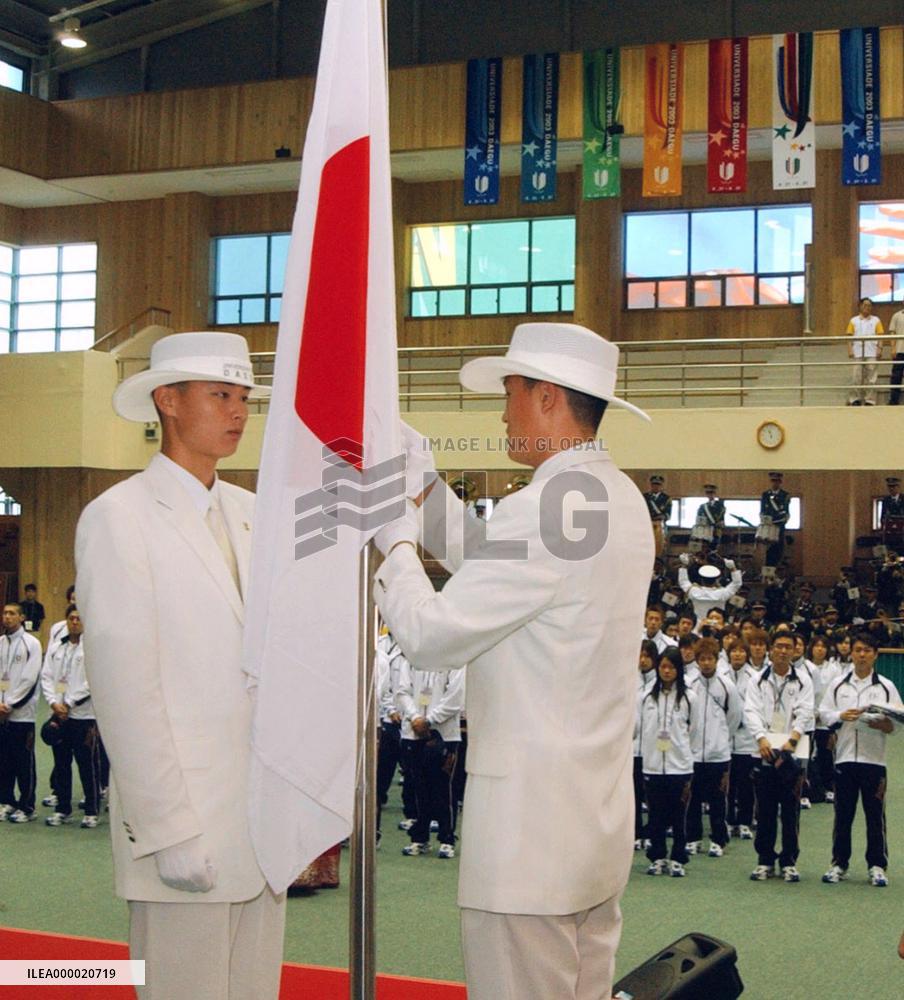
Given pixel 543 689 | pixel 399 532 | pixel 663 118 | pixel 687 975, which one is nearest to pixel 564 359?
pixel 399 532

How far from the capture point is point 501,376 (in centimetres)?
296

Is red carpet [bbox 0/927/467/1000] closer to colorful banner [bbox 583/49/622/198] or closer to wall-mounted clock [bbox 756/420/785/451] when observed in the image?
wall-mounted clock [bbox 756/420/785/451]

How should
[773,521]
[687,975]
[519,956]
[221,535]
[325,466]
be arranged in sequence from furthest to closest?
1. [773,521]
2. [687,975]
3. [221,535]
4. [325,466]
5. [519,956]

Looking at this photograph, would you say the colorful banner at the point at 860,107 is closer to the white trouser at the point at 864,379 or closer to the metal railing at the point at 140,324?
the white trouser at the point at 864,379

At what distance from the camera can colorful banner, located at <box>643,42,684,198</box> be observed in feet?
57.5

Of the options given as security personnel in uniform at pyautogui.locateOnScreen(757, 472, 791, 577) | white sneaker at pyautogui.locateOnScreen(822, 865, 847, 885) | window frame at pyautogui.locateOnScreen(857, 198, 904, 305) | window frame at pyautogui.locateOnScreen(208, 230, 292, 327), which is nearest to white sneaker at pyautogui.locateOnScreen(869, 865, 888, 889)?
white sneaker at pyautogui.locateOnScreen(822, 865, 847, 885)

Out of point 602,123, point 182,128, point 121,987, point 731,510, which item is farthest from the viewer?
point 731,510

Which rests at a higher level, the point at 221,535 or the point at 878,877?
the point at 221,535

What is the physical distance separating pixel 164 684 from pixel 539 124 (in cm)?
1655

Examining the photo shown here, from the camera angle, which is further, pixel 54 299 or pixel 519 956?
pixel 54 299

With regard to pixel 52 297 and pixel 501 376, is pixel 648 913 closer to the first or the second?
pixel 501 376

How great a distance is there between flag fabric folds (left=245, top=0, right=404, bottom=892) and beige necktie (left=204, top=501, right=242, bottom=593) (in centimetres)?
34

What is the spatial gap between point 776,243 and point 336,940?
52.8 ft

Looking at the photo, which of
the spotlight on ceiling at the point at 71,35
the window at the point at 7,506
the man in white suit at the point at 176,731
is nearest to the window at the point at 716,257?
the spotlight on ceiling at the point at 71,35
